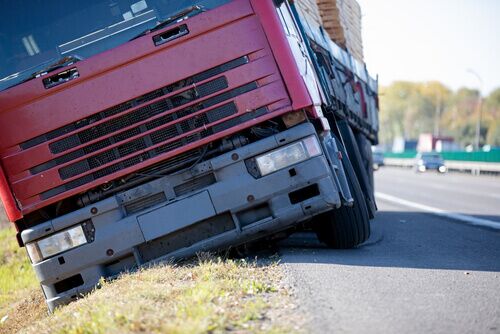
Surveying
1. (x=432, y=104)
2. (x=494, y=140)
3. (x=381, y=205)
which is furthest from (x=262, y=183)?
(x=432, y=104)

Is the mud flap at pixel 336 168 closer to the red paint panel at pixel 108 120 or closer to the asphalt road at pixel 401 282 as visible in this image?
the asphalt road at pixel 401 282

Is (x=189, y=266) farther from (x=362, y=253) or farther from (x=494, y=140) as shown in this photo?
(x=494, y=140)

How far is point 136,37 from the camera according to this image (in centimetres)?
704

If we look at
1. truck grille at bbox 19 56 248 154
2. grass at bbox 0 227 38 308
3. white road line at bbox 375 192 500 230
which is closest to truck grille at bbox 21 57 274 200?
truck grille at bbox 19 56 248 154

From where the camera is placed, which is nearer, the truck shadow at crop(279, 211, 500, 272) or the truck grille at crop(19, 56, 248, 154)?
the truck grille at crop(19, 56, 248, 154)

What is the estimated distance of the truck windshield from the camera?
712cm

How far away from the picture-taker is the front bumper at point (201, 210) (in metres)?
7.18

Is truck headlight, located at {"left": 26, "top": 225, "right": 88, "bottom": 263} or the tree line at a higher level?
truck headlight, located at {"left": 26, "top": 225, "right": 88, "bottom": 263}

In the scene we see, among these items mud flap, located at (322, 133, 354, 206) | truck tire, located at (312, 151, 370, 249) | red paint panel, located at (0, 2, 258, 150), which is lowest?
truck tire, located at (312, 151, 370, 249)

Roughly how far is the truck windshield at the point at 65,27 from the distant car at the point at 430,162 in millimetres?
A: 43110

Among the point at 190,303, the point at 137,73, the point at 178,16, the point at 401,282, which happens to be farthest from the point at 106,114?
the point at 401,282

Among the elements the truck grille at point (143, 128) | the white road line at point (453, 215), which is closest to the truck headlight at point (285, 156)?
the truck grille at point (143, 128)

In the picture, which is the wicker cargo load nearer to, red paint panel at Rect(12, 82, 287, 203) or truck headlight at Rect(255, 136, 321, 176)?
red paint panel at Rect(12, 82, 287, 203)

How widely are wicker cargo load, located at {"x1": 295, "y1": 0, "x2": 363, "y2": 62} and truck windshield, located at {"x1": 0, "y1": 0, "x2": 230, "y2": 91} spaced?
3268 millimetres
